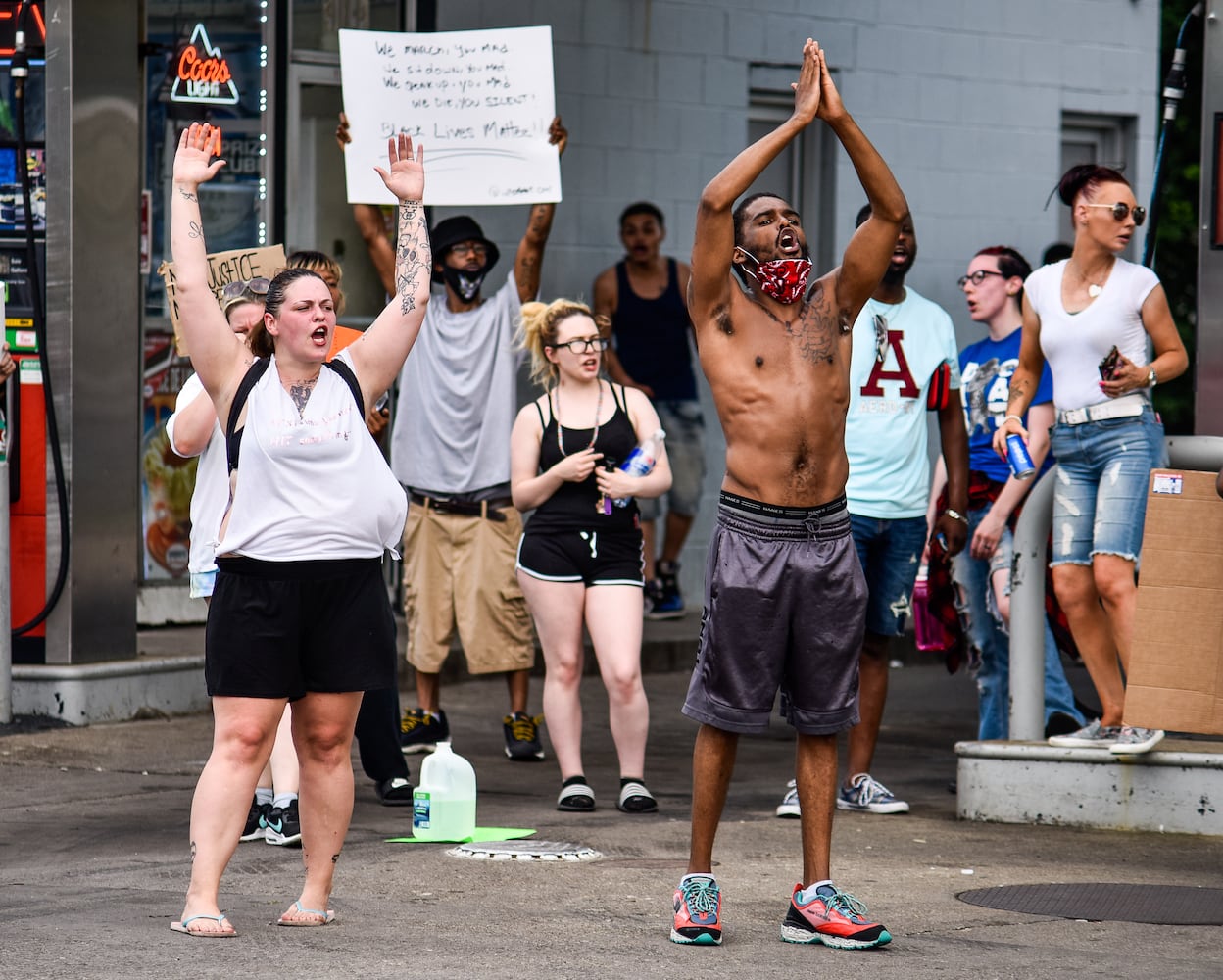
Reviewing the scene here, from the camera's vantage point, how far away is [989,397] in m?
8.84

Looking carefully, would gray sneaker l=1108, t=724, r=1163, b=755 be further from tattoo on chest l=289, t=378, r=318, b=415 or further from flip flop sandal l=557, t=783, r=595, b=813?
tattoo on chest l=289, t=378, r=318, b=415

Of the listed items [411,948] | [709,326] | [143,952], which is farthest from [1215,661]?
[143,952]

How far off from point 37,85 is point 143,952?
5154mm

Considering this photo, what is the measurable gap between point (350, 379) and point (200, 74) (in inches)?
247

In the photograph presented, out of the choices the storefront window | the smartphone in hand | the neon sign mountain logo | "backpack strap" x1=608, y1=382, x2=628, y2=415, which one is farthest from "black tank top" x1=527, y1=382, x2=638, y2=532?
the storefront window

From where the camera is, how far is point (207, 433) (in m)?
6.81

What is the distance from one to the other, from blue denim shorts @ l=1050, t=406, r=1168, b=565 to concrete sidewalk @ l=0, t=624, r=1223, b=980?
1.00m

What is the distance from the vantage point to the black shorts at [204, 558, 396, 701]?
575cm

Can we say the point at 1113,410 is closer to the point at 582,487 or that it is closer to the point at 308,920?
the point at 582,487

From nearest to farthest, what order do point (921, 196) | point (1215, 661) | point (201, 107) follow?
point (1215, 661), point (201, 107), point (921, 196)

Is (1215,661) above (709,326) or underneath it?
underneath

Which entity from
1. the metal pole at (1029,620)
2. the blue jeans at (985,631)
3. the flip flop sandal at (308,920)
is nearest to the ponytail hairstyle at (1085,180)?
the metal pole at (1029,620)

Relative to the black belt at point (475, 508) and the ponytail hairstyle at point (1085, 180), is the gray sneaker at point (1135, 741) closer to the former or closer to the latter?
the ponytail hairstyle at point (1085, 180)

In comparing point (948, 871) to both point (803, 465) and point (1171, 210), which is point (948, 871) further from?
point (1171, 210)
